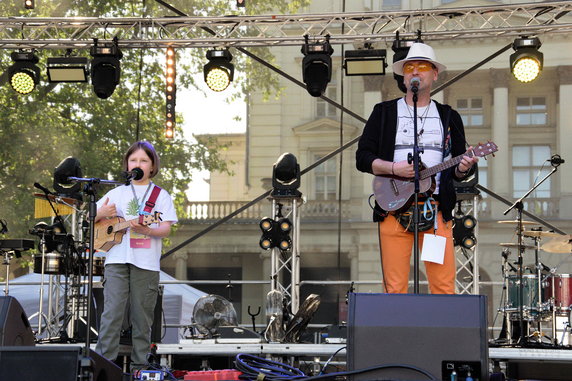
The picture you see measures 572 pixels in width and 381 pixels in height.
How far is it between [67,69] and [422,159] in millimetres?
5557

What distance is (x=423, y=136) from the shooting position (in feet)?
16.1

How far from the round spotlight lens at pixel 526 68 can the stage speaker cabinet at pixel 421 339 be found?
5.56 metres

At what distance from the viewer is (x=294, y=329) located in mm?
7672

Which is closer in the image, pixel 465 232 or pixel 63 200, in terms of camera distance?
pixel 63 200

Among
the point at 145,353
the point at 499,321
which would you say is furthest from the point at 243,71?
the point at 145,353

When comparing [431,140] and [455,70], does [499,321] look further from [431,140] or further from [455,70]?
[431,140]

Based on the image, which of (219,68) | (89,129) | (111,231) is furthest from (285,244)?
(89,129)

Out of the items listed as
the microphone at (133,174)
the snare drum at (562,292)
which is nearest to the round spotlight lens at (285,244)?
the snare drum at (562,292)

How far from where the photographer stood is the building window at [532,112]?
1255cm

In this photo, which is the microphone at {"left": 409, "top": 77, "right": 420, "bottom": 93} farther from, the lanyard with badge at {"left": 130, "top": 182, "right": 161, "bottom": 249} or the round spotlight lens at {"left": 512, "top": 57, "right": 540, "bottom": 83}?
the round spotlight lens at {"left": 512, "top": 57, "right": 540, "bottom": 83}

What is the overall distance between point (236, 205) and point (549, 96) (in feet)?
15.6

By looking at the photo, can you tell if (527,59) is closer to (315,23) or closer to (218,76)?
(315,23)

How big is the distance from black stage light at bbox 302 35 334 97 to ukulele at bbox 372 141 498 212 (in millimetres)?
4089

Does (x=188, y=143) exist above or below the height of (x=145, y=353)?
above
